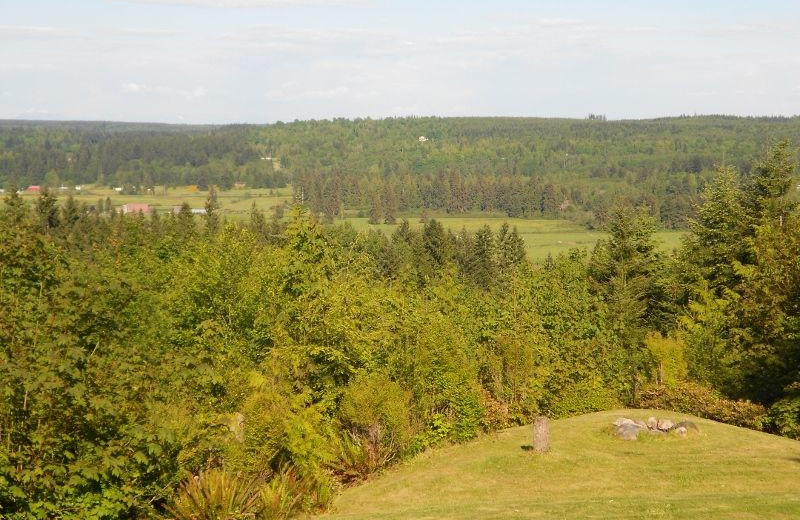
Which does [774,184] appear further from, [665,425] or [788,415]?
[665,425]

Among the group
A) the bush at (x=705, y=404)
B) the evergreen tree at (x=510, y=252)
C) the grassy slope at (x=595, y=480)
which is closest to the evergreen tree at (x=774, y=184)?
the bush at (x=705, y=404)

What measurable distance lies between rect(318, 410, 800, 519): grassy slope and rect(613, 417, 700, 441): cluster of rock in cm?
36

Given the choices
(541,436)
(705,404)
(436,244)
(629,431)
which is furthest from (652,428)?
(436,244)

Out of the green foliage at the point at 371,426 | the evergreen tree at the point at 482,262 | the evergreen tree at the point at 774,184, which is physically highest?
the evergreen tree at the point at 774,184

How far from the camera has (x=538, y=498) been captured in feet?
72.8

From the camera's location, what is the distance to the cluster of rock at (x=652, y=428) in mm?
27297

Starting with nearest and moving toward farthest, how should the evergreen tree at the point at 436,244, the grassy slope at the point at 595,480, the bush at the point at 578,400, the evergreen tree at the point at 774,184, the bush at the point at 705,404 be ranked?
the grassy slope at the point at 595,480 → the bush at the point at 705,404 → the bush at the point at 578,400 → the evergreen tree at the point at 774,184 → the evergreen tree at the point at 436,244

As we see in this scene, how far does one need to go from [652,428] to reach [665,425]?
1.52 ft

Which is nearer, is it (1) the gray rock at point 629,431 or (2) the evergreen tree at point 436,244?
(1) the gray rock at point 629,431

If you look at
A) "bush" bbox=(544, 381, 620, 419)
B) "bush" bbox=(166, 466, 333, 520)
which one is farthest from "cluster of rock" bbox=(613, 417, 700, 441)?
"bush" bbox=(166, 466, 333, 520)

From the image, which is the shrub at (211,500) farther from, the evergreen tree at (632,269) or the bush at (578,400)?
the evergreen tree at (632,269)

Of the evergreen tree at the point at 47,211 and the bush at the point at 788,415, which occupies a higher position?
the evergreen tree at the point at 47,211

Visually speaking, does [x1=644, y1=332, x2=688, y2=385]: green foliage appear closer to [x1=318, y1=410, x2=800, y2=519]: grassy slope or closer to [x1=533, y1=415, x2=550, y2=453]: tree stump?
[x1=318, y1=410, x2=800, y2=519]: grassy slope

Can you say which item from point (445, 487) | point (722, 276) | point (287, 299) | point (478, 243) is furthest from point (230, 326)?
point (478, 243)
